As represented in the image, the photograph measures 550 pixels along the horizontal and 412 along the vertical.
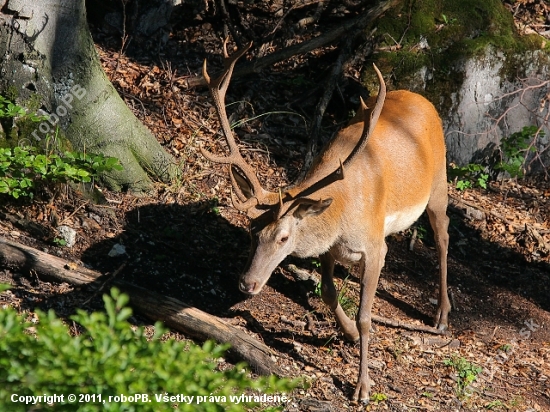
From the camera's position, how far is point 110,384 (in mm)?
2859

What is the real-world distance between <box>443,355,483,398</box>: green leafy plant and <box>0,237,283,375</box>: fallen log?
1.51 m

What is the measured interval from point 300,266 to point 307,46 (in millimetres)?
2975

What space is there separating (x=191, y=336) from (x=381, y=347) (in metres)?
1.66

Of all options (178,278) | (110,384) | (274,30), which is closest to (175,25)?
(274,30)

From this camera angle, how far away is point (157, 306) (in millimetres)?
5730

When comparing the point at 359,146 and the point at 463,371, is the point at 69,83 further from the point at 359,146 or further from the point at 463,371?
the point at 463,371

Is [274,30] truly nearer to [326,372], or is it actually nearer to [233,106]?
[233,106]

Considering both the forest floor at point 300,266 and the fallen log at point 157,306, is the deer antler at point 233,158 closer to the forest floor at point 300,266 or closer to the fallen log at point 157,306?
the fallen log at point 157,306

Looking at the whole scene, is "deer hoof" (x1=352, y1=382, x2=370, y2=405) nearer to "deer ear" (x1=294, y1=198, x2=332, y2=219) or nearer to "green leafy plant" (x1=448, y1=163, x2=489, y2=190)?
"deer ear" (x1=294, y1=198, x2=332, y2=219)

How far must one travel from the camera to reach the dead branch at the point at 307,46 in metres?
8.89

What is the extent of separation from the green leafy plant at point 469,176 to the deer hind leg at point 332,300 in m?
3.26

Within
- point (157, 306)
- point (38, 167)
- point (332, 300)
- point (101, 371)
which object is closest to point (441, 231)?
point (332, 300)

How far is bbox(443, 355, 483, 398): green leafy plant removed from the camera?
6070 mm

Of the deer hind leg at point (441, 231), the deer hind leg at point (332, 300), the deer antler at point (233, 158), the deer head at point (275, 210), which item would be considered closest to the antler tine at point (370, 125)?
the deer head at point (275, 210)
